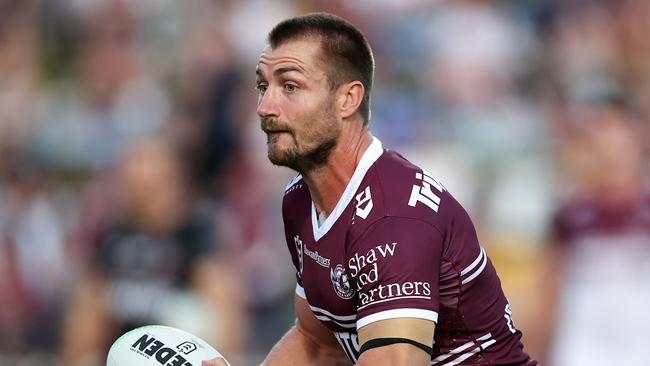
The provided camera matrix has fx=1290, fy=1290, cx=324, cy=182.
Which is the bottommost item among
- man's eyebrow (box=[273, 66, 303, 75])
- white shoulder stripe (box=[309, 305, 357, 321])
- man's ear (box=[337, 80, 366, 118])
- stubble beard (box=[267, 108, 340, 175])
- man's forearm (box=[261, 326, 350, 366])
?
man's forearm (box=[261, 326, 350, 366])

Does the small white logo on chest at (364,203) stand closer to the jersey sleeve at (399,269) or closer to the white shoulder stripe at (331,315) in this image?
the jersey sleeve at (399,269)

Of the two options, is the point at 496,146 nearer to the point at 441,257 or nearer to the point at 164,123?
the point at 164,123

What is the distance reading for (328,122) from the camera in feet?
16.3

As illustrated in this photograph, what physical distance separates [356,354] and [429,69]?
6.82 meters

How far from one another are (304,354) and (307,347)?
0.04 m

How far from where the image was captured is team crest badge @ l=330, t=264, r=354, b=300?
4859mm

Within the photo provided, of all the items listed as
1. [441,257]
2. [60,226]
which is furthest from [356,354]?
[60,226]

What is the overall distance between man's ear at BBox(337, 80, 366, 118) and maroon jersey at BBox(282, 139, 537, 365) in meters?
0.18

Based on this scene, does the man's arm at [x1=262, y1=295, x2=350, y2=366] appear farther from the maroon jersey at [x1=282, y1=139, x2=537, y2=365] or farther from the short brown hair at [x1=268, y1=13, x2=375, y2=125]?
the short brown hair at [x1=268, y1=13, x2=375, y2=125]

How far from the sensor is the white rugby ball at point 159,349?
5.13m

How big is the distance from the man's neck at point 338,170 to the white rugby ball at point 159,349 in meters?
0.77

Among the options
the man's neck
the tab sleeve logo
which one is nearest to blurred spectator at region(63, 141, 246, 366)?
the man's neck

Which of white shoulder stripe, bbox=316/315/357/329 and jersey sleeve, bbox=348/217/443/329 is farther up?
jersey sleeve, bbox=348/217/443/329

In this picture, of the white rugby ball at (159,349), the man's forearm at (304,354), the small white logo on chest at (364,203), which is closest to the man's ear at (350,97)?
the small white logo on chest at (364,203)
